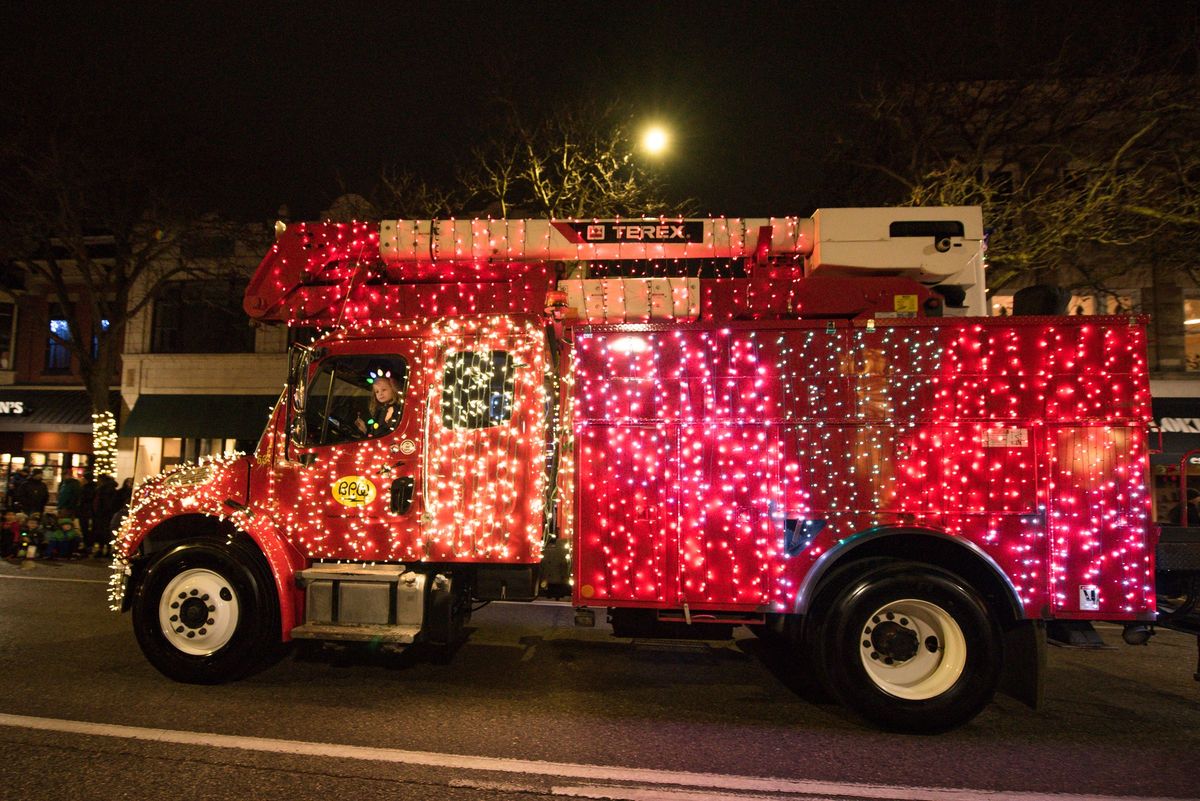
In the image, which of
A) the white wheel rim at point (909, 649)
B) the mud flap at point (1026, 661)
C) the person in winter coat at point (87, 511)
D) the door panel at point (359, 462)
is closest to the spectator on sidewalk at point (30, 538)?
the person in winter coat at point (87, 511)

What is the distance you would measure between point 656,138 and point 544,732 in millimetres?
9304

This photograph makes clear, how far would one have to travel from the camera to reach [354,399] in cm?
539

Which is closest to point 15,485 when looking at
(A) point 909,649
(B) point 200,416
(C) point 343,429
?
(B) point 200,416

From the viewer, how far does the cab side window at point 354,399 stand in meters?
5.28

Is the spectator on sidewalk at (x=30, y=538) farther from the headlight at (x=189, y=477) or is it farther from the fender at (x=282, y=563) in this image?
the fender at (x=282, y=563)

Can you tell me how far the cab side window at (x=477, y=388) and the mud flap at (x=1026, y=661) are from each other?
12.4 ft

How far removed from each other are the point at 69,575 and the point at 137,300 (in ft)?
35.7

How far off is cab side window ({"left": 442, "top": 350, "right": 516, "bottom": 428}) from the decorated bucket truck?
21 mm

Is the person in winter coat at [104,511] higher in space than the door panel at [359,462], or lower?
lower

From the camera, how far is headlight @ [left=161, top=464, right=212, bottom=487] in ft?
17.7

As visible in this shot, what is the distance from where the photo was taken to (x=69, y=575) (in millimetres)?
10758

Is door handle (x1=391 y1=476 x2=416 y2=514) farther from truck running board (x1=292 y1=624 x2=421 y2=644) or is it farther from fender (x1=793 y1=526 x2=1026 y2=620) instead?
fender (x1=793 y1=526 x2=1026 y2=620)

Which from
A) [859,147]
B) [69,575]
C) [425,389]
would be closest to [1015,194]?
[859,147]

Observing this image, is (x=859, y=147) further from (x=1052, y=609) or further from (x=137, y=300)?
(x=137, y=300)
